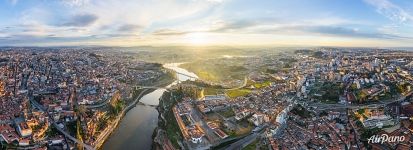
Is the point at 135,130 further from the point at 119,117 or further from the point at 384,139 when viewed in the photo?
the point at 384,139

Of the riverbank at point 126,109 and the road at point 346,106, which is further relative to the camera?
the road at point 346,106

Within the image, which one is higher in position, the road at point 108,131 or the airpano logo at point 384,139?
the airpano logo at point 384,139

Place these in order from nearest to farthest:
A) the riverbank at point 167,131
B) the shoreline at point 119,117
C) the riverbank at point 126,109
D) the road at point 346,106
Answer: the riverbank at point 167,131, the shoreline at point 119,117, the riverbank at point 126,109, the road at point 346,106

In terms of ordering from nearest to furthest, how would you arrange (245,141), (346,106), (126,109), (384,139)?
(384,139)
(245,141)
(346,106)
(126,109)

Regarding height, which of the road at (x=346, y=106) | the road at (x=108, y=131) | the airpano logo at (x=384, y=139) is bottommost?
the road at (x=108, y=131)

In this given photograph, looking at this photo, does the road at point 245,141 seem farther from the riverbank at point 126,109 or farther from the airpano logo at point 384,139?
the riverbank at point 126,109

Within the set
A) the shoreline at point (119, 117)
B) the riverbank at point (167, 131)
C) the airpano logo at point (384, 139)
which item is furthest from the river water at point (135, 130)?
the airpano logo at point (384, 139)

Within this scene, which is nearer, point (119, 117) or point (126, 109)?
point (119, 117)

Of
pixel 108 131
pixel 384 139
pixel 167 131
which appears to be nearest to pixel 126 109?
pixel 108 131
